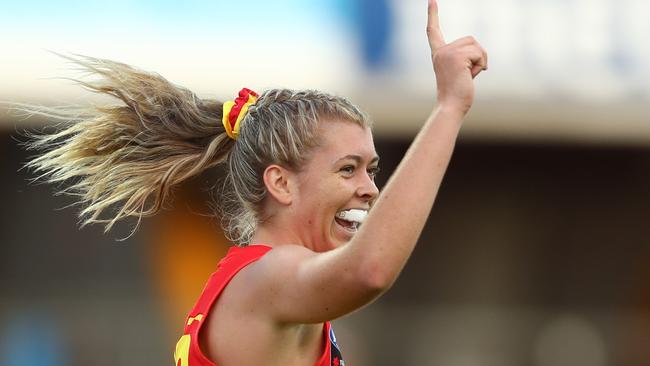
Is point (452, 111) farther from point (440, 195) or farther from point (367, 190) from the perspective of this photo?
point (440, 195)

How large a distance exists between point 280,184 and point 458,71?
26.0 inches

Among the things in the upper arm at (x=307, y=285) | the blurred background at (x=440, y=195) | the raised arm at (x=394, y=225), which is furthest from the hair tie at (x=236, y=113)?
the blurred background at (x=440, y=195)

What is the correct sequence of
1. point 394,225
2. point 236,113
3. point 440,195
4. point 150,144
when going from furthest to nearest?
point 440,195 → point 150,144 → point 236,113 → point 394,225

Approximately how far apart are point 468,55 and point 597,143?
6564mm

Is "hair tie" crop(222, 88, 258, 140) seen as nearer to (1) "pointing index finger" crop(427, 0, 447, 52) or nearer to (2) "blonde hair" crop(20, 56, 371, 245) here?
(2) "blonde hair" crop(20, 56, 371, 245)

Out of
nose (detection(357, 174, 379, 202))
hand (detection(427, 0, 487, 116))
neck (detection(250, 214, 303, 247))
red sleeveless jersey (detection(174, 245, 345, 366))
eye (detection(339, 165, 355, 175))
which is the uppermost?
hand (detection(427, 0, 487, 116))

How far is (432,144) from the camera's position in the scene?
238 centimetres

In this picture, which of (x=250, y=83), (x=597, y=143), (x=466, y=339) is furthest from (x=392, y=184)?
(x=466, y=339)

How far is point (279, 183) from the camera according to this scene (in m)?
2.92

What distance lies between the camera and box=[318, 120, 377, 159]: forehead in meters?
2.87

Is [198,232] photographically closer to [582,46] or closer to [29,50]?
[29,50]

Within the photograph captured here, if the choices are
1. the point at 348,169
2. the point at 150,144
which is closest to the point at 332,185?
the point at 348,169

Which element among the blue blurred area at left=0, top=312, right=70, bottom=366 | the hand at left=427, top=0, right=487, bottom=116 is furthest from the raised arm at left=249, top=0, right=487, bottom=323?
the blue blurred area at left=0, top=312, right=70, bottom=366

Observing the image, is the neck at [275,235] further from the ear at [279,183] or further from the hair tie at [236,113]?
the hair tie at [236,113]
